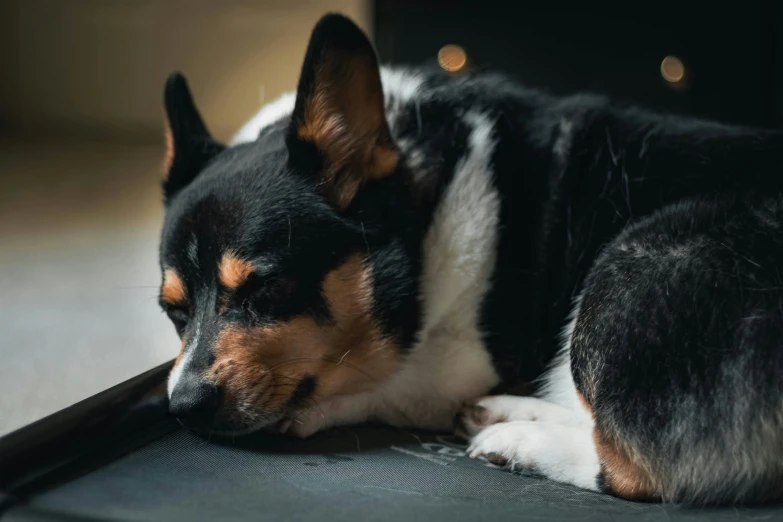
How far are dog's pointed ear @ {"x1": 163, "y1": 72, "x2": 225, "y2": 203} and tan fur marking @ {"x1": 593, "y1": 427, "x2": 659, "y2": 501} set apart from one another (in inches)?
44.2

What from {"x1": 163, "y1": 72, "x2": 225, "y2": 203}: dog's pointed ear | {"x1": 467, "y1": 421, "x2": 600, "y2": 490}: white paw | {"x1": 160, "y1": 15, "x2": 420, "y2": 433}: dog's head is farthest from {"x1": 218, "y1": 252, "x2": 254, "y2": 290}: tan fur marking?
{"x1": 467, "y1": 421, "x2": 600, "y2": 490}: white paw

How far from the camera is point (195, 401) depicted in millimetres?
1529

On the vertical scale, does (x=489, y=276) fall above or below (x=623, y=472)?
above

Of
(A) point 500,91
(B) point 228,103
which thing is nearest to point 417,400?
(A) point 500,91

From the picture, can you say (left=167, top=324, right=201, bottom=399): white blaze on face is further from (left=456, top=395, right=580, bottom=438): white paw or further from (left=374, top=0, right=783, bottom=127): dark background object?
(left=374, top=0, right=783, bottom=127): dark background object

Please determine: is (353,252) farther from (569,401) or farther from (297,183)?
(569,401)

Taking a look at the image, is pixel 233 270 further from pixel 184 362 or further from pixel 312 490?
pixel 312 490

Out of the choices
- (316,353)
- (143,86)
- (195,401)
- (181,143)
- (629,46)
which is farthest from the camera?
(143,86)

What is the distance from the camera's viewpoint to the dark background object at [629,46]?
3711 millimetres

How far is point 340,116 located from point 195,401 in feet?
2.10

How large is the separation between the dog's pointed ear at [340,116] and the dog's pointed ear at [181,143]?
38 centimetres

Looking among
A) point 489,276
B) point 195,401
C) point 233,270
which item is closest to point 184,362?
point 195,401

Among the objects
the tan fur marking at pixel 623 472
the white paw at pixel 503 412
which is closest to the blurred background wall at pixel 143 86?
the white paw at pixel 503 412

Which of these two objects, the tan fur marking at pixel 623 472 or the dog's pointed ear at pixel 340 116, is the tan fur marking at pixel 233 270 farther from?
the tan fur marking at pixel 623 472
